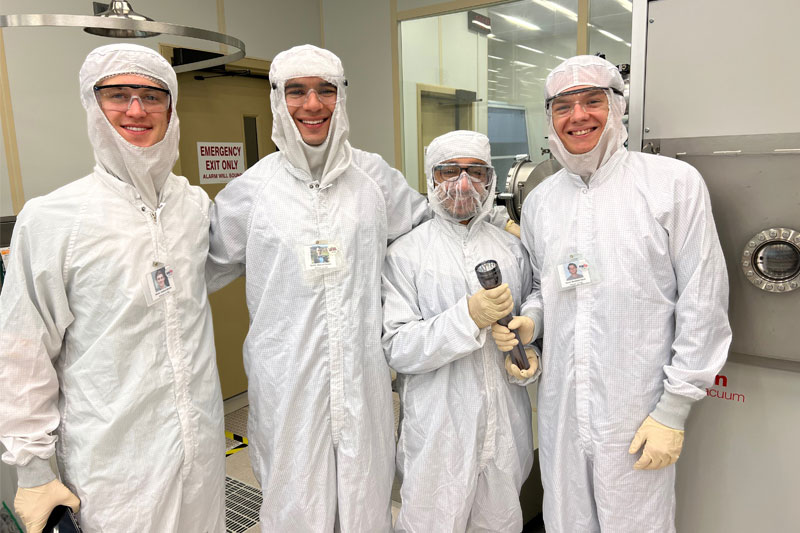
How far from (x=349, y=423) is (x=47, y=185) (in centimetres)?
205

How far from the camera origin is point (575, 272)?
1422 millimetres

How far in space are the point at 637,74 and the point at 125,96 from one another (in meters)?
1.34

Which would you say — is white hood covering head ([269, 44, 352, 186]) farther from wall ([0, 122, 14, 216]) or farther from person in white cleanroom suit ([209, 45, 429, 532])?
wall ([0, 122, 14, 216])

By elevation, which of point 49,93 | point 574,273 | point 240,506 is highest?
point 49,93

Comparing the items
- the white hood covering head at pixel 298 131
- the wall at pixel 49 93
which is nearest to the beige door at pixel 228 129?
the wall at pixel 49 93

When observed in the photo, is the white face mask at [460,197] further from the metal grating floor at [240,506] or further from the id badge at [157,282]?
the metal grating floor at [240,506]

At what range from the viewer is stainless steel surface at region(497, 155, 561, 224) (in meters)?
2.27

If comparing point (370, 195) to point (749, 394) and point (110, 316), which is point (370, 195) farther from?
point (749, 394)

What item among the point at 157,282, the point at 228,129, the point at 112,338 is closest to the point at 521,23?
the point at 228,129

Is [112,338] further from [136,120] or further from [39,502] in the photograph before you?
[136,120]

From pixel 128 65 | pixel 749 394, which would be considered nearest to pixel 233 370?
pixel 128 65

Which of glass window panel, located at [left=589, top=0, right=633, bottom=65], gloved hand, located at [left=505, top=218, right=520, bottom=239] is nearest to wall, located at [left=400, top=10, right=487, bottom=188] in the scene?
glass window panel, located at [left=589, top=0, right=633, bottom=65]

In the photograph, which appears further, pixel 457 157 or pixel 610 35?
pixel 610 35

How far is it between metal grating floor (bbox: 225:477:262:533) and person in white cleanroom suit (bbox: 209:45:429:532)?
0.93 metres
